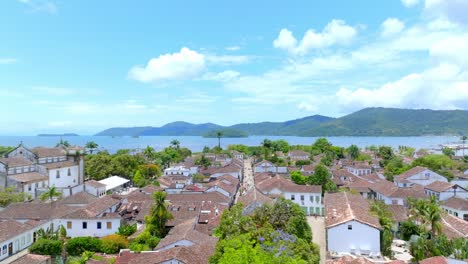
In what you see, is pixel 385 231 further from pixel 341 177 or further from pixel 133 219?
pixel 341 177

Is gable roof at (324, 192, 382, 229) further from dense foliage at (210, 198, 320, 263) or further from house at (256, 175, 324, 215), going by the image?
house at (256, 175, 324, 215)

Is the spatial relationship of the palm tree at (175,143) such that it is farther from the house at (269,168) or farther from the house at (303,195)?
the house at (303,195)

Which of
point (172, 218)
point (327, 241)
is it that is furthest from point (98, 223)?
point (327, 241)

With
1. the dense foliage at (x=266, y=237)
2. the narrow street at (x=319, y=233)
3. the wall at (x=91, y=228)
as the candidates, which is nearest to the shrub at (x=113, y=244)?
the wall at (x=91, y=228)

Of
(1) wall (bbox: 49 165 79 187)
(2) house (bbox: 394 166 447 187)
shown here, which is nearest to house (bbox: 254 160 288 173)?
(2) house (bbox: 394 166 447 187)

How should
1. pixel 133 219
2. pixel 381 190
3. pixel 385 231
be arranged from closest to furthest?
pixel 385 231 → pixel 133 219 → pixel 381 190

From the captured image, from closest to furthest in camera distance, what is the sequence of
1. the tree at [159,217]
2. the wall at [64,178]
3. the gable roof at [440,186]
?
the tree at [159,217] < the gable roof at [440,186] < the wall at [64,178]
